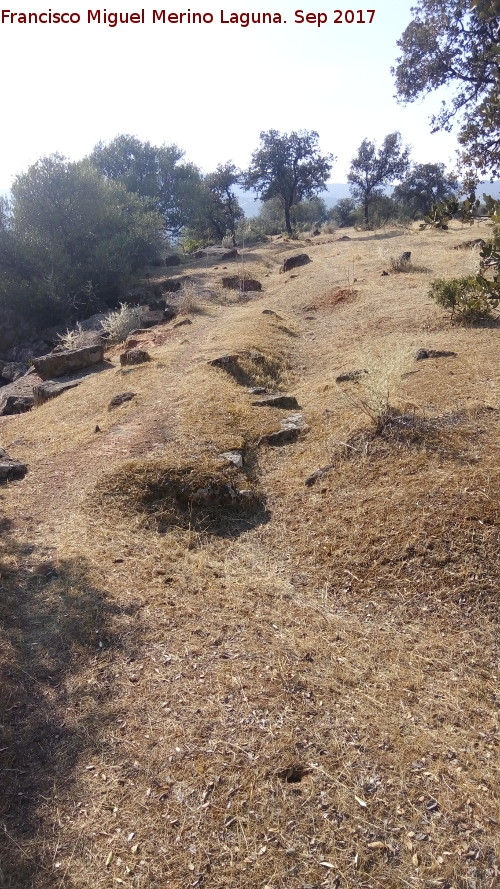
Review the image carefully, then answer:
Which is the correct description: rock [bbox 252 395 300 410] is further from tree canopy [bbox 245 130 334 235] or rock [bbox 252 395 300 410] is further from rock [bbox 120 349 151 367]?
tree canopy [bbox 245 130 334 235]

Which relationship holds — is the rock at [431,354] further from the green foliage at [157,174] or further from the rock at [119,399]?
the green foliage at [157,174]

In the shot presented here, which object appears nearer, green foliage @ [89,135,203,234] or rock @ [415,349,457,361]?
rock @ [415,349,457,361]

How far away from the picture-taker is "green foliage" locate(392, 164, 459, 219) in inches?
1420

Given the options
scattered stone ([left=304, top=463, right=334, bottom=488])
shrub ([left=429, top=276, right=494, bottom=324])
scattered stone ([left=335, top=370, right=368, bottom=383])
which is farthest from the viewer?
shrub ([left=429, top=276, right=494, bottom=324])

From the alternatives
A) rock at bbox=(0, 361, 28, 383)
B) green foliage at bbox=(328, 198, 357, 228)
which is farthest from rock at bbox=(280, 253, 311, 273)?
green foliage at bbox=(328, 198, 357, 228)

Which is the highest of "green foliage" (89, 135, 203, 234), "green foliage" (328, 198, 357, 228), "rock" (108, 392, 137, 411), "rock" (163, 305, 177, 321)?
"green foliage" (89, 135, 203, 234)

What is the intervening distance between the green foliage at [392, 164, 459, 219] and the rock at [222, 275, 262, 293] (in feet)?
70.1

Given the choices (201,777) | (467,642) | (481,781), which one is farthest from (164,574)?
(481,781)

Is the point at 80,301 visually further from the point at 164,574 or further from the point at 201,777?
the point at 201,777

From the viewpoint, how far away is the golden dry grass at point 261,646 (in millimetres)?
2586

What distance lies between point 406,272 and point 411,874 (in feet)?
48.1

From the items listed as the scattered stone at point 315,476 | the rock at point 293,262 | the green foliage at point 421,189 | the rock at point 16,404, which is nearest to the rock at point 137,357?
the rock at point 16,404

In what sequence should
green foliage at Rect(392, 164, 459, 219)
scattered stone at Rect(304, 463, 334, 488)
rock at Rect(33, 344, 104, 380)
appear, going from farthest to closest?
green foliage at Rect(392, 164, 459, 219)
rock at Rect(33, 344, 104, 380)
scattered stone at Rect(304, 463, 334, 488)

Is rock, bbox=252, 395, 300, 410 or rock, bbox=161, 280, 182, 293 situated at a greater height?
rock, bbox=161, 280, 182, 293
